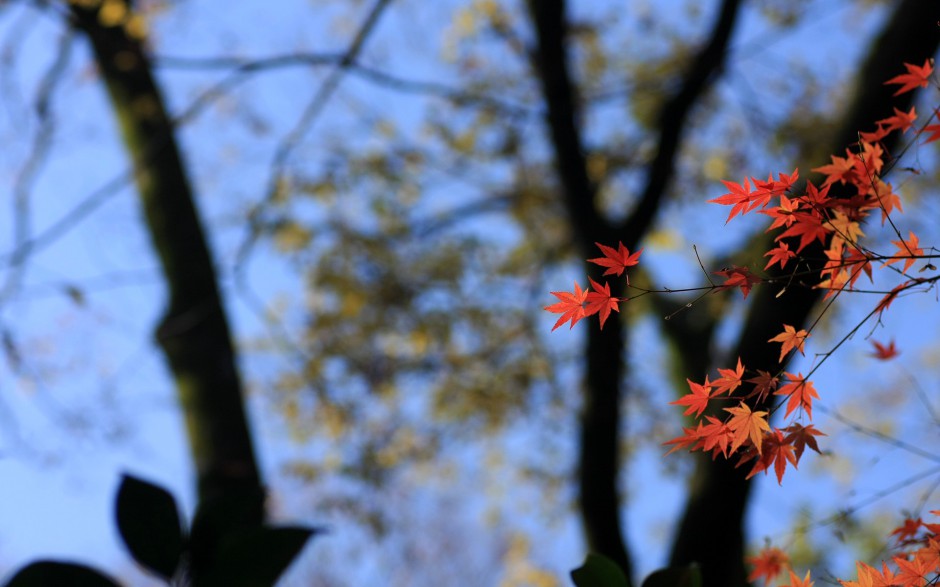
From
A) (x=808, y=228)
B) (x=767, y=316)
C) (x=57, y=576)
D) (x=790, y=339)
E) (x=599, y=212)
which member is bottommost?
(x=57, y=576)

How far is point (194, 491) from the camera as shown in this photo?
8.83 feet

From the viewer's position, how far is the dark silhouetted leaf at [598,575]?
0.72m

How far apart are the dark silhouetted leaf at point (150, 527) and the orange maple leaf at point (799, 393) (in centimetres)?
57

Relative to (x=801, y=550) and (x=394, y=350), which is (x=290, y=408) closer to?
(x=394, y=350)

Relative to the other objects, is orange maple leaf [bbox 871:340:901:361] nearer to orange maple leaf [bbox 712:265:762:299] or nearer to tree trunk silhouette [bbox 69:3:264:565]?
orange maple leaf [bbox 712:265:762:299]

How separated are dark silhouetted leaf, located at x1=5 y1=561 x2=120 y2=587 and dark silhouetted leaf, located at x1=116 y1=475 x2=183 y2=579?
0.10 feet

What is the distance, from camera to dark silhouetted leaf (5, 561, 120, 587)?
527mm

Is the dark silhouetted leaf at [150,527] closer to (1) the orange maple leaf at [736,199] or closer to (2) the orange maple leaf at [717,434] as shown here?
(2) the orange maple leaf at [717,434]

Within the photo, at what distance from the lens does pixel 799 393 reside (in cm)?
81

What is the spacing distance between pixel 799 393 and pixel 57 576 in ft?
2.21

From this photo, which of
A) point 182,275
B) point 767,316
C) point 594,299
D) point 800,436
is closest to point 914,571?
point 800,436

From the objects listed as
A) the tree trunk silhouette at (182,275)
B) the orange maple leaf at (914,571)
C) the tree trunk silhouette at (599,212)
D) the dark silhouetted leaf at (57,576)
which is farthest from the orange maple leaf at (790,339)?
the tree trunk silhouette at (182,275)

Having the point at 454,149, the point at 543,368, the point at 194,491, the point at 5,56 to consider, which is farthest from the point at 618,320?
the point at 5,56

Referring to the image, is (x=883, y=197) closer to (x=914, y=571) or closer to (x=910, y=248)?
(x=910, y=248)
